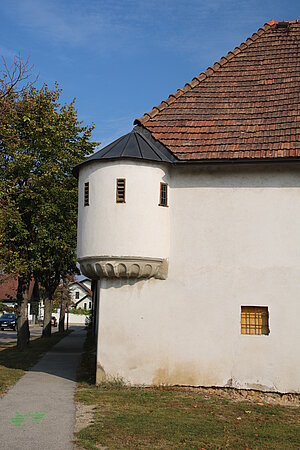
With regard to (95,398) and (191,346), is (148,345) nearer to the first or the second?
(191,346)

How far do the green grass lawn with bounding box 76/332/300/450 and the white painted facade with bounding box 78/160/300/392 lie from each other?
30.1 inches

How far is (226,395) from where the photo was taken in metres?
11.8

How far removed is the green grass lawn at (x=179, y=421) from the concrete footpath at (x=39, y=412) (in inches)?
15.3

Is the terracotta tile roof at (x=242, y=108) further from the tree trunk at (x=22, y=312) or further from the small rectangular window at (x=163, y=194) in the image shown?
the tree trunk at (x=22, y=312)

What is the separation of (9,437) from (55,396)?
11.9 ft

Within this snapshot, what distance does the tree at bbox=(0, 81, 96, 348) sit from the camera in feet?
69.8

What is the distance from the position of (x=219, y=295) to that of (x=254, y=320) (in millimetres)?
982

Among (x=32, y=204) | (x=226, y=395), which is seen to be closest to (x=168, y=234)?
(x=226, y=395)

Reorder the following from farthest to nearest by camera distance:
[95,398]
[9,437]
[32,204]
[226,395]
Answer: [32,204] < [226,395] < [95,398] < [9,437]

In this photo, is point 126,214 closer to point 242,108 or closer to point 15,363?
point 242,108

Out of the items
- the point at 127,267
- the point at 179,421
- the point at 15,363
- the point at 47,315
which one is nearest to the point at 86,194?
the point at 127,267

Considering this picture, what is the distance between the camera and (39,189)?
21672 millimetres

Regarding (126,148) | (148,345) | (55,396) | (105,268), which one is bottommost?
(55,396)

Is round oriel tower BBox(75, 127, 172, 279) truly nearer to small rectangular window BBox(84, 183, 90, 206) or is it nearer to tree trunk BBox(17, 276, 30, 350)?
small rectangular window BBox(84, 183, 90, 206)
